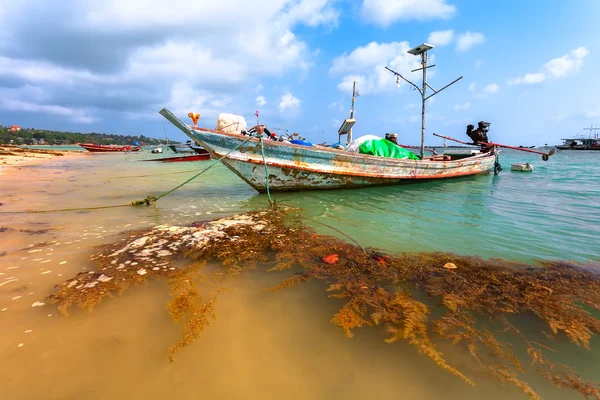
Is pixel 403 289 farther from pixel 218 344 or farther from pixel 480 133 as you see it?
pixel 480 133

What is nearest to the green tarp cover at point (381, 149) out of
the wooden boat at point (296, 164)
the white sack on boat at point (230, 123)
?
the wooden boat at point (296, 164)

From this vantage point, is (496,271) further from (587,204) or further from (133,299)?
(587,204)

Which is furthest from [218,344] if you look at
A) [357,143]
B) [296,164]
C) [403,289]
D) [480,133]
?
[480,133]

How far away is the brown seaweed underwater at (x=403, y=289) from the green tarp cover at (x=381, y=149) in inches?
223

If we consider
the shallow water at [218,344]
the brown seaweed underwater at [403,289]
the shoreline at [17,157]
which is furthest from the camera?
the shoreline at [17,157]

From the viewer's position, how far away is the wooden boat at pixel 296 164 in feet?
23.5

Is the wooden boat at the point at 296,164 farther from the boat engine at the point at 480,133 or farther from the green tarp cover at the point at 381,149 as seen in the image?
the boat engine at the point at 480,133

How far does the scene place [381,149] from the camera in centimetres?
963

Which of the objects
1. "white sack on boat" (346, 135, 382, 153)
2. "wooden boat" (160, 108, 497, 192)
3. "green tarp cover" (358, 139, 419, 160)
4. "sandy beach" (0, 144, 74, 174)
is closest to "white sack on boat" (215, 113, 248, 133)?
"wooden boat" (160, 108, 497, 192)

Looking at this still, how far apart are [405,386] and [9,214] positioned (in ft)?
26.0

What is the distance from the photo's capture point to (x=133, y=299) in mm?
2627

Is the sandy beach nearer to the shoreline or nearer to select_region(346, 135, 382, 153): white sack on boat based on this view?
the shoreline

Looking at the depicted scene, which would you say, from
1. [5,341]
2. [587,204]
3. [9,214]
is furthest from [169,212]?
[587,204]

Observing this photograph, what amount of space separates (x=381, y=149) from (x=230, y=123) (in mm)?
5218
